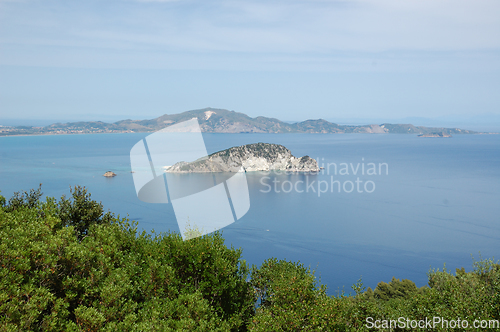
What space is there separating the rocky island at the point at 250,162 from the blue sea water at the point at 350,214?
613 cm

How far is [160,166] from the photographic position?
110812 mm

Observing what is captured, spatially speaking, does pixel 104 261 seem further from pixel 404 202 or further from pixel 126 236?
pixel 404 202

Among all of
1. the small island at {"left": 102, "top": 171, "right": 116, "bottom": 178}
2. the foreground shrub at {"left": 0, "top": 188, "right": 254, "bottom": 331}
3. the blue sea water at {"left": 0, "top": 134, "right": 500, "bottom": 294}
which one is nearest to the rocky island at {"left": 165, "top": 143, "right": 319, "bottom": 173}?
the blue sea water at {"left": 0, "top": 134, "right": 500, "bottom": 294}

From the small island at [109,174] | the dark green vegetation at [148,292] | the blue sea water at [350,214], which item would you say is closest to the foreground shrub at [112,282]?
the dark green vegetation at [148,292]

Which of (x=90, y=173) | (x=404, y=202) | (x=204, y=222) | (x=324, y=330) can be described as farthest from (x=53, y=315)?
(x=90, y=173)

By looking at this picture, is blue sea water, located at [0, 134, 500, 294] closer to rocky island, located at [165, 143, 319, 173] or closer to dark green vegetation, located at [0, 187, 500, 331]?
rocky island, located at [165, 143, 319, 173]

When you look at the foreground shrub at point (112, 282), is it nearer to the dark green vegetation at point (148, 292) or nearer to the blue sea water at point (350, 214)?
the dark green vegetation at point (148, 292)

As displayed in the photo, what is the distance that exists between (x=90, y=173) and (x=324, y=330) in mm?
97192

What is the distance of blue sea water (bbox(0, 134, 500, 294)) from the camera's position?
44.1m

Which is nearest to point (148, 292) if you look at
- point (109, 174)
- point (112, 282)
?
point (112, 282)

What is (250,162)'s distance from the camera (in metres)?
116

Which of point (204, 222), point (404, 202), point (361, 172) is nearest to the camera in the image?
point (204, 222)

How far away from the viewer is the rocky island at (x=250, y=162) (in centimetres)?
10825

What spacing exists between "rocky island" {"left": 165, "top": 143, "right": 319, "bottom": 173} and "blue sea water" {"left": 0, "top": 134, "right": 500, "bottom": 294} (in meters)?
6.13
